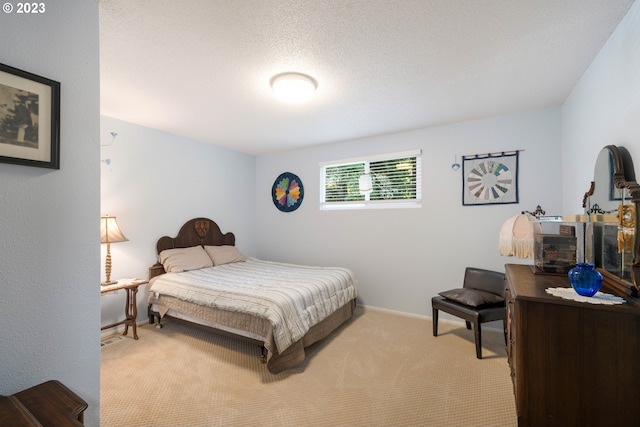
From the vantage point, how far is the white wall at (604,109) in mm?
1469

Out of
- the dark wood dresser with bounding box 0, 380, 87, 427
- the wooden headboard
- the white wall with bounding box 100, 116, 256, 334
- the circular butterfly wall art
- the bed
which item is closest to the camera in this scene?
the dark wood dresser with bounding box 0, 380, 87, 427

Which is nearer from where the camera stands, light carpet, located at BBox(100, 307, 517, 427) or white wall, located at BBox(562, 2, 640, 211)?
white wall, located at BBox(562, 2, 640, 211)

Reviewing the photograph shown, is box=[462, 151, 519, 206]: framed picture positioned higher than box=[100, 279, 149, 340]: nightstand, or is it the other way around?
box=[462, 151, 519, 206]: framed picture

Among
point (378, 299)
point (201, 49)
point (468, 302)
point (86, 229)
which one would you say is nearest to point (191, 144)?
point (201, 49)

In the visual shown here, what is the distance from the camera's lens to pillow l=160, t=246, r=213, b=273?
3.44m

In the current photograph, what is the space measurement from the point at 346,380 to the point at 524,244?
178cm

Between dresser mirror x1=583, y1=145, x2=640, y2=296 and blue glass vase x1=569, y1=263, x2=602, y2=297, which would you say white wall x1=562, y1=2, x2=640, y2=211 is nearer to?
dresser mirror x1=583, y1=145, x2=640, y2=296

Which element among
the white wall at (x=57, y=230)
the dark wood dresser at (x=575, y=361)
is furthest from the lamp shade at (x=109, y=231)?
the dark wood dresser at (x=575, y=361)

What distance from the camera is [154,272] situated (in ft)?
11.3

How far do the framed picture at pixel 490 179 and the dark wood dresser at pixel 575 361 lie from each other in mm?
1800

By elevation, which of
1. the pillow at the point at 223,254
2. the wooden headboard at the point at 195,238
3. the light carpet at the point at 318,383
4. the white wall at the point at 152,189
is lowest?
the light carpet at the point at 318,383

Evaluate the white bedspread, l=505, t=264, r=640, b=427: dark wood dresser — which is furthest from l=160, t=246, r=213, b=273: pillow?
l=505, t=264, r=640, b=427: dark wood dresser

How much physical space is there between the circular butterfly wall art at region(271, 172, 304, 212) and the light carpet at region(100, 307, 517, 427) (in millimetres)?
2256

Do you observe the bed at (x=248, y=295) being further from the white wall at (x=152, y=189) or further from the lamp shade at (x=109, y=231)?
the lamp shade at (x=109, y=231)
